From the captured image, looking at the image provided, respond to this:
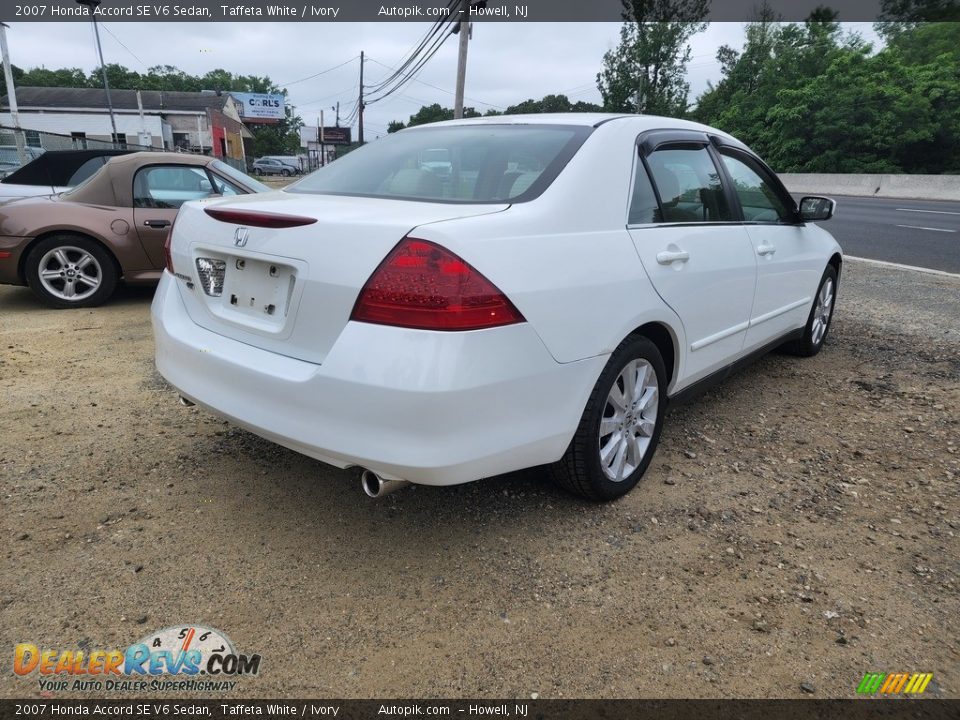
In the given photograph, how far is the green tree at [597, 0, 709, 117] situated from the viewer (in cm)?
5059

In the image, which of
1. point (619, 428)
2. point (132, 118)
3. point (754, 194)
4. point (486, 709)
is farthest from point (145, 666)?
point (132, 118)

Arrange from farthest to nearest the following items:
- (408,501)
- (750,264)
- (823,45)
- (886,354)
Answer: (823,45) < (886,354) < (750,264) < (408,501)

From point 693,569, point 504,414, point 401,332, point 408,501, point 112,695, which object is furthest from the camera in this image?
point 408,501

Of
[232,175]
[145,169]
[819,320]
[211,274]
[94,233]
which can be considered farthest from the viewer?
[232,175]

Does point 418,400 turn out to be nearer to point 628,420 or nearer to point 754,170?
point 628,420

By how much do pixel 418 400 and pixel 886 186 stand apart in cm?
2924

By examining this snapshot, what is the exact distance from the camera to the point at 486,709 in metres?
1.77

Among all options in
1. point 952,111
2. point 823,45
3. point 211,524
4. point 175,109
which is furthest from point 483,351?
point 175,109

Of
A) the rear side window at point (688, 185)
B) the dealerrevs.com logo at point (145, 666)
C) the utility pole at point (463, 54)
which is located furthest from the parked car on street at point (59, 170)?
the utility pole at point (463, 54)

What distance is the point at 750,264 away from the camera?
11.2ft

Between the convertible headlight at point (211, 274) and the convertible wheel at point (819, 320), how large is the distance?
384cm

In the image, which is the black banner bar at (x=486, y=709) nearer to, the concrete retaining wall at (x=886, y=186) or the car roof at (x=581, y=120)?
the car roof at (x=581, y=120)

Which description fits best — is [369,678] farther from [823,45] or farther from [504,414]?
[823,45]

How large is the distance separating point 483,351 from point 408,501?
1.03 meters
